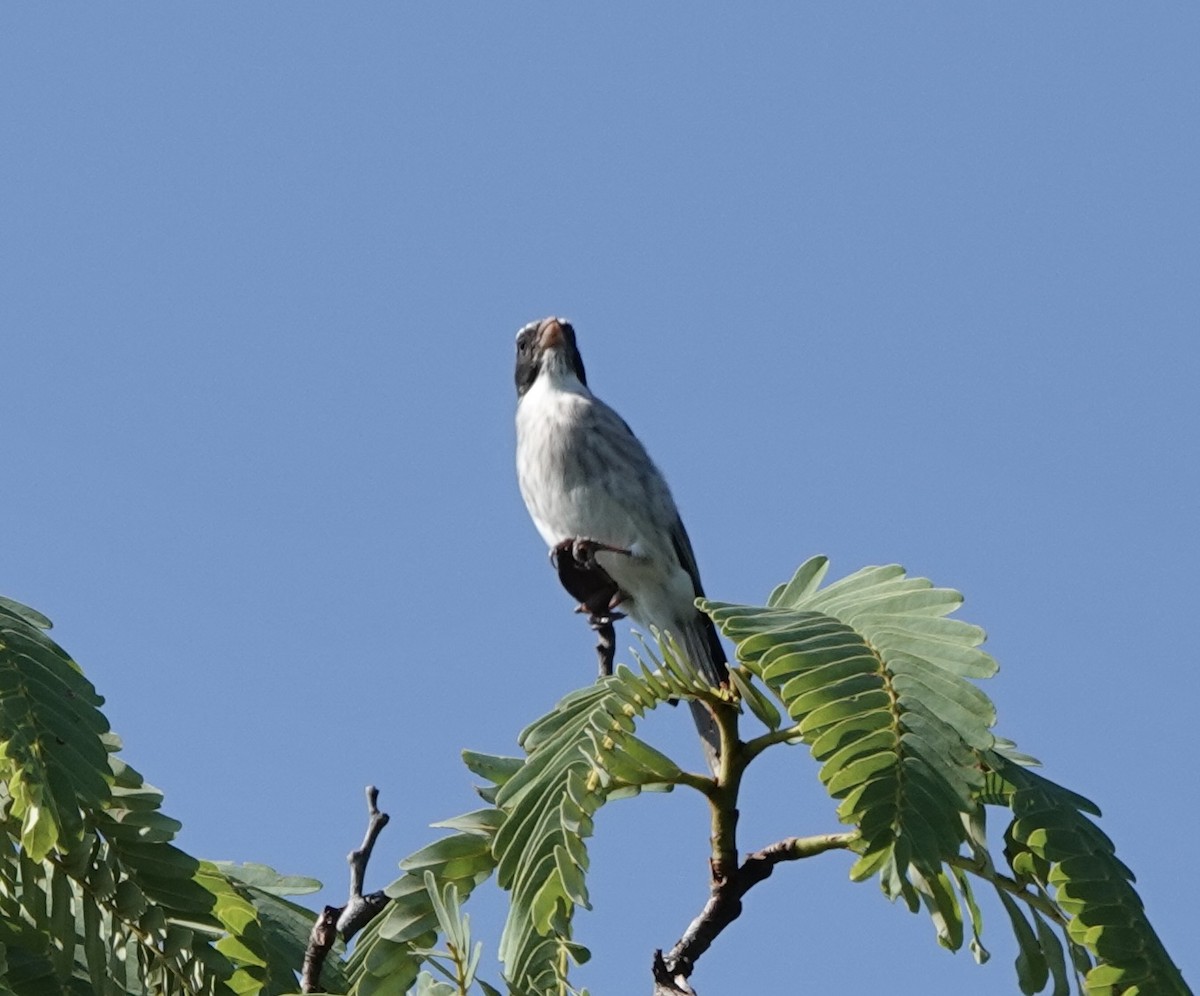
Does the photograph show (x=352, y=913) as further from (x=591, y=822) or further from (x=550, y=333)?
(x=550, y=333)

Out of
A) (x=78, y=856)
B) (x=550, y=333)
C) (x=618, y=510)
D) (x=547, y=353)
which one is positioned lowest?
(x=78, y=856)

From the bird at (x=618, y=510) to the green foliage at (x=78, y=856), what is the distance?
391cm

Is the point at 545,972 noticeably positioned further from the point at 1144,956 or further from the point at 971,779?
the point at 1144,956

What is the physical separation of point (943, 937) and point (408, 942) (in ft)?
2.28

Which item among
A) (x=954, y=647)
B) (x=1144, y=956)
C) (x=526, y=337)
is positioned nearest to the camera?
(x=1144, y=956)

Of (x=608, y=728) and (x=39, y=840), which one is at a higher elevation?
(x=608, y=728)

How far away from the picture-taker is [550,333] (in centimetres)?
781

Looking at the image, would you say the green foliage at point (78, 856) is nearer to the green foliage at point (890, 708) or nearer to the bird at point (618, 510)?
the green foliage at point (890, 708)

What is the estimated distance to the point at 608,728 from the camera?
235 cm

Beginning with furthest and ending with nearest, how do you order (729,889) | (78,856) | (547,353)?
(547,353), (729,889), (78,856)

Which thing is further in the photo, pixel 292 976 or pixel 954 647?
pixel 292 976

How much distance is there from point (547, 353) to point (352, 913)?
207 inches

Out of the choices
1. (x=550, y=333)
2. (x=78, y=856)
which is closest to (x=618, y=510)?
(x=550, y=333)

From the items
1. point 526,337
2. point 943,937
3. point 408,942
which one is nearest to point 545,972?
point 408,942
